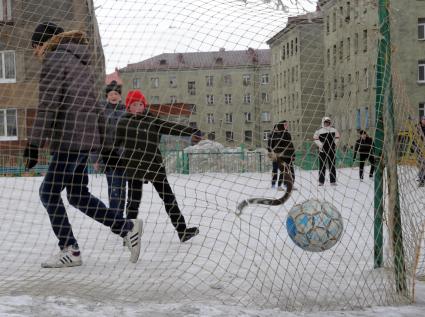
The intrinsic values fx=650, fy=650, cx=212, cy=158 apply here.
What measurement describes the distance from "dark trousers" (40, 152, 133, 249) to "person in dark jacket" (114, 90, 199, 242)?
2.01 ft

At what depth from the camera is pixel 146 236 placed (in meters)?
6.53

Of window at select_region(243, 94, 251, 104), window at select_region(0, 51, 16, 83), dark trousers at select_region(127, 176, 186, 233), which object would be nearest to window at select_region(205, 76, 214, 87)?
window at select_region(243, 94, 251, 104)

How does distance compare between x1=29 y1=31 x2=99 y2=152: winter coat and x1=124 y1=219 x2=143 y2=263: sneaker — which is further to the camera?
x1=124 y1=219 x2=143 y2=263: sneaker

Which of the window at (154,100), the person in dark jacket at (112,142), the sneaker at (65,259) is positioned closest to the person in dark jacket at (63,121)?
the sneaker at (65,259)

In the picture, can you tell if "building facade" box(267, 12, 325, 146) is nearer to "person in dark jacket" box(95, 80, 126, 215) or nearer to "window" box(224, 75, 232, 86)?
"window" box(224, 75, 232, 86)

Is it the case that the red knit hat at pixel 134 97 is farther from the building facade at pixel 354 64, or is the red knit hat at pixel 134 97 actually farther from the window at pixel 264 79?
the building facade at pixel 354 64

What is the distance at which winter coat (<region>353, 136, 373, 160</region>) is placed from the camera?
4102 millimetres

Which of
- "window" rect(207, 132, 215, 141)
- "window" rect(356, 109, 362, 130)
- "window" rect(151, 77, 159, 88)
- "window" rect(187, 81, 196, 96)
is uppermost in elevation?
"window" rect(151, 77, 159, 88)

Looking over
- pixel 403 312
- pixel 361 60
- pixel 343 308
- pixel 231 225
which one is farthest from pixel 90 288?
pixel 231 225

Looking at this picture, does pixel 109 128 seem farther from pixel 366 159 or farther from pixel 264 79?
pixel 366 159

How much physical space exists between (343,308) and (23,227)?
4.69 metres

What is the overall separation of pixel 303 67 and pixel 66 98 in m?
1.67

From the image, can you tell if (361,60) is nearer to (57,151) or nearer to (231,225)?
(57,151)

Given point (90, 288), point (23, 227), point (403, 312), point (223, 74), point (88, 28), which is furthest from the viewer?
point (23, 227)
